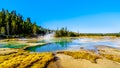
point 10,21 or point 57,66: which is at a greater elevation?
point 10,21

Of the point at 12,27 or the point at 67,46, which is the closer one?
the point at 67,46

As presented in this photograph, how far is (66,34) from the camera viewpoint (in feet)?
610

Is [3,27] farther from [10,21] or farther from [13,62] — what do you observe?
[13,62]

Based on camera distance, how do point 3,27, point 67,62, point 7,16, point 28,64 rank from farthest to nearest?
point 7,16 → point 3,27 → point 67,62 → point 28,64

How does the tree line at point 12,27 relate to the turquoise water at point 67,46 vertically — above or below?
above

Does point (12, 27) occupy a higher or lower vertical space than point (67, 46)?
higher

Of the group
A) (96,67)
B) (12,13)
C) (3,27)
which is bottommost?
(96,67)

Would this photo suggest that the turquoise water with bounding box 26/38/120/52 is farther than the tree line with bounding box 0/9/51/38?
No

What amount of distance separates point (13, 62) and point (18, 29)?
124 m

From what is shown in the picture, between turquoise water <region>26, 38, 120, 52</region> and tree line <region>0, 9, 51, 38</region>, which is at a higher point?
tree line <region>0, 9, 51, 38</region>

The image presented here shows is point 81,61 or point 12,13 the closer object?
point 81,61

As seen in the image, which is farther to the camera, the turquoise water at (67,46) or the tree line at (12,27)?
the tree line at (12,27)

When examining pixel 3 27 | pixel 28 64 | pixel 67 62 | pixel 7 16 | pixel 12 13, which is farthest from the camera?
pixel 12 13

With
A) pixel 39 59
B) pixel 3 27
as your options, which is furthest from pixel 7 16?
pixel 39 59
